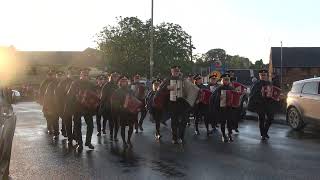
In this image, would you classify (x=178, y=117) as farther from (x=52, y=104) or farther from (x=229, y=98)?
(x=52, y=104)

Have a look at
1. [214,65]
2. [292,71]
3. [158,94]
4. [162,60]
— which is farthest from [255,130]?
[292,71]

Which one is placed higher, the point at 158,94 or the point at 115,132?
the point at 158,94

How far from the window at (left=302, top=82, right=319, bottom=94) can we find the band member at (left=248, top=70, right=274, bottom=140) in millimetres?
1792

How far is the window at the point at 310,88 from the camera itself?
14.2 metres

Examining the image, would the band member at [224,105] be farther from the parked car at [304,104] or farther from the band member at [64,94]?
the band member at [64,94]

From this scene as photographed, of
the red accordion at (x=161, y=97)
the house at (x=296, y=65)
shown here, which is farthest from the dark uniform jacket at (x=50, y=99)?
the house at (x=296, y=65)

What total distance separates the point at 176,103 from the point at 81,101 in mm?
2280

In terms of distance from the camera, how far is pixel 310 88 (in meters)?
14.5

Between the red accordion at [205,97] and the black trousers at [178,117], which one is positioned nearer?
the black trousers at [178,117]

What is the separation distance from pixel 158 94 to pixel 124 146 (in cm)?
152

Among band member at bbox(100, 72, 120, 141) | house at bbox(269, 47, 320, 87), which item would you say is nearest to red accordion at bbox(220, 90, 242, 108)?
band member at bbox(100, 72, 120, 141)

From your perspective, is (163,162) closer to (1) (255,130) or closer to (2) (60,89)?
(2) (60,89)

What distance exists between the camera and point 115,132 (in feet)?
43.8

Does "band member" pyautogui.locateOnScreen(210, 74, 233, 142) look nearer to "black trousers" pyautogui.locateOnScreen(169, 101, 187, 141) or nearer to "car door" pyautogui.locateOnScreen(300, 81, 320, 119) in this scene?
"black trousers" pyautogui.locateOnScreen(169, 101, 187, 141)
